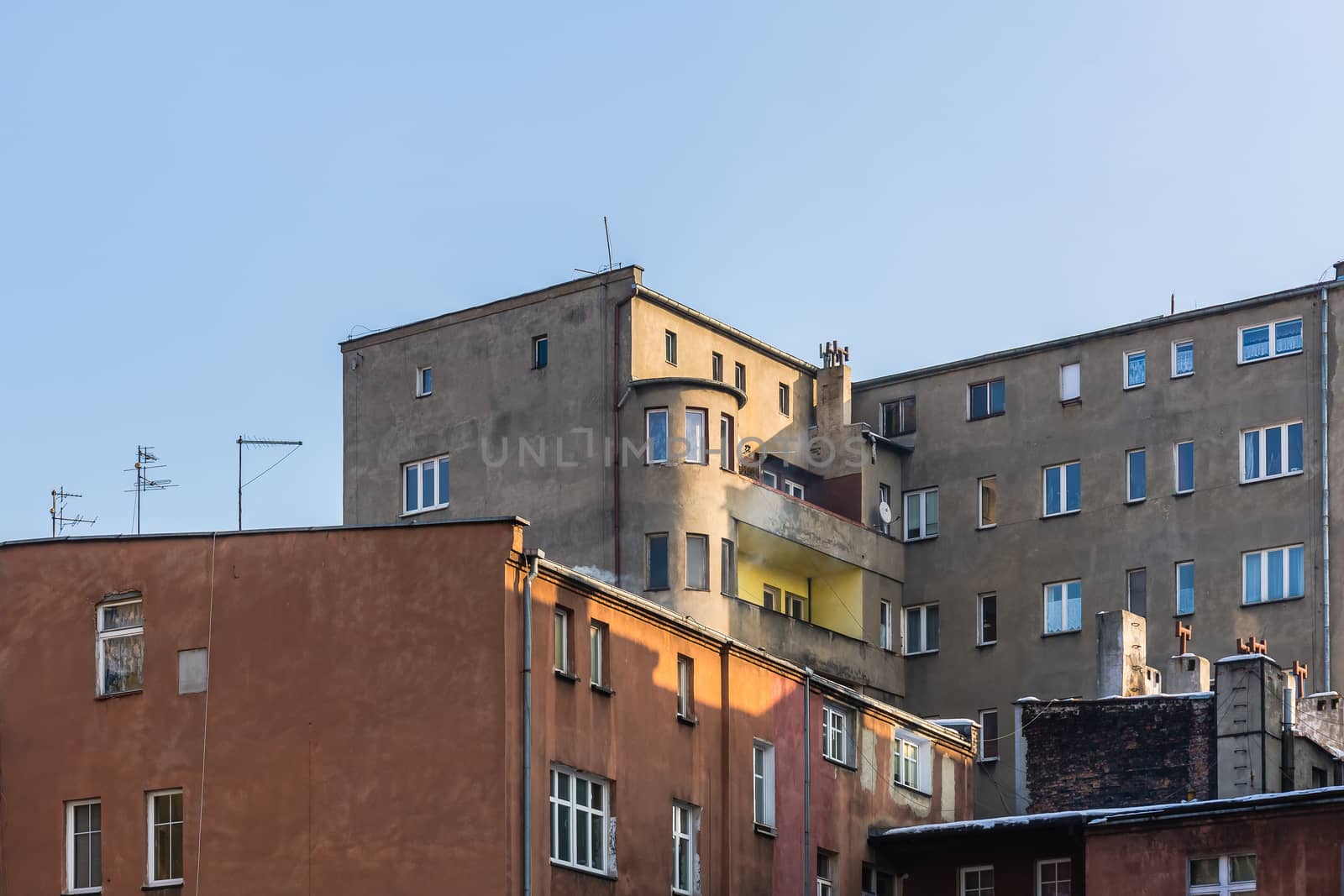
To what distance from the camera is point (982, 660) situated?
81.0 metres

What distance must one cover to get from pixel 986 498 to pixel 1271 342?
409 inches

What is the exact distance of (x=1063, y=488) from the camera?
266 feet

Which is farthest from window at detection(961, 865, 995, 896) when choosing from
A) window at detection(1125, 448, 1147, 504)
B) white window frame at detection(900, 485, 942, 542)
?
white window frame at detection(900, 485, 942, 542)

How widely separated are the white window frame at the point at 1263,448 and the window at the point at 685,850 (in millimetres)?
29488

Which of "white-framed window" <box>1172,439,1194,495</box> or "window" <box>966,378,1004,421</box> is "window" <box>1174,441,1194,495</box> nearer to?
"white-framed window" <box>1172,439,1194,495</box>

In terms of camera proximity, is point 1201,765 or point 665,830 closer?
point 665,830

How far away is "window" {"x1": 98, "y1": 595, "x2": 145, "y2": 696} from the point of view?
50.1 meters

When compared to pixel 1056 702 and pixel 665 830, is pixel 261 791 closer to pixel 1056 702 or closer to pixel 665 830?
pixel 665 830

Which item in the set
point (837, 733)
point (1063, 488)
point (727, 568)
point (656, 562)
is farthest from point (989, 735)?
point (837, 733)

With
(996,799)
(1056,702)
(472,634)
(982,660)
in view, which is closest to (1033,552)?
(982,660)

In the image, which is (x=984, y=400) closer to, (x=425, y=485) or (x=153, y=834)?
(x=425, y=485)

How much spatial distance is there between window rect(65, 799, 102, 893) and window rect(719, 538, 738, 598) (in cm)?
2697

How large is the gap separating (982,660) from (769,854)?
26.6 m

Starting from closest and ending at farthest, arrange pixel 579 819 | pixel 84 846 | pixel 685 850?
pixel 84 846, pixel 579 819, pixel 685 850
